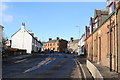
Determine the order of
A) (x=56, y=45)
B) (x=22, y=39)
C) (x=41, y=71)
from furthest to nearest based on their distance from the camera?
(x=56, y=45)
(x=22, y=39)
(x=41, y=71)

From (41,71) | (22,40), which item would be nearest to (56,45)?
(22,40)

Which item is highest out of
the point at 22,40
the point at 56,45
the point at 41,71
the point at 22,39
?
the point at 22,39

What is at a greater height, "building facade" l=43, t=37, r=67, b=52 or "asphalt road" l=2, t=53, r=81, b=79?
"building facade" l=43, t=37, r=67, b=52

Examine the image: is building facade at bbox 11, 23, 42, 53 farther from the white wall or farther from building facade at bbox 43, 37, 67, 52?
building facade at bbox 43, 37, 67, 52

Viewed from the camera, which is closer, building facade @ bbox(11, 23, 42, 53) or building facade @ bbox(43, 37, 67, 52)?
building facade @ bbox(11, 23, 42, 53)

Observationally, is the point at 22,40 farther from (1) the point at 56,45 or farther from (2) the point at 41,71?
(1) the point at 56,45

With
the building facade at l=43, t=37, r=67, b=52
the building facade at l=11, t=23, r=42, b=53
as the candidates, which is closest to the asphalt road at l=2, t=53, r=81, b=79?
the building facade at l=11, t=23, r=42, b=53

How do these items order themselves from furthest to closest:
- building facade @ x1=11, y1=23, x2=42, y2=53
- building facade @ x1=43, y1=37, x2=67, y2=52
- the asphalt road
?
1. building facade @ x1=43, y1=37, x2=67, y2=52
2. building facade @ x1=11, y1=23, x2=42, y2=53
3. the asphalt road

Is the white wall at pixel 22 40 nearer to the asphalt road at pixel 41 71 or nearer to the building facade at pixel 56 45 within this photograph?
the asphalt road at pixel 41 71

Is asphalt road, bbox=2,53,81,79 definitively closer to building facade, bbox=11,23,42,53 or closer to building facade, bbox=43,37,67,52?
building facade, bbox=11,23,42,53

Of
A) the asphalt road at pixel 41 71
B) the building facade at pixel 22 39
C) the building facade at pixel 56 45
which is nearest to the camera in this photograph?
the asphalt road at pixel 41 71

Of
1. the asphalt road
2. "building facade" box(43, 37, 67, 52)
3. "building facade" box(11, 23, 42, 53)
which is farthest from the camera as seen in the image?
"building facade" box(43, 37, 67, 52)

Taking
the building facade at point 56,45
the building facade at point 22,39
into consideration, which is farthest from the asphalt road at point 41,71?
the building facade at point 56,45

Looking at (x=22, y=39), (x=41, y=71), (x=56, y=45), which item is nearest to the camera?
(x=41, y=71)
